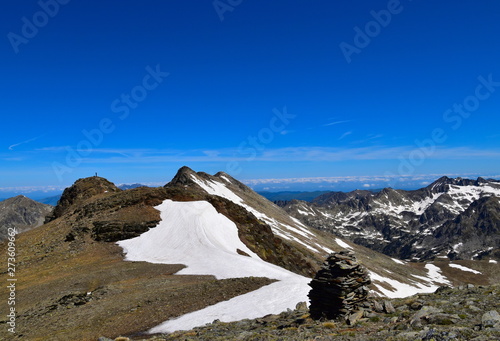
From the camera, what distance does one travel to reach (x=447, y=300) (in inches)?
575

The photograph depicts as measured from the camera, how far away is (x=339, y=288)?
1568 cm

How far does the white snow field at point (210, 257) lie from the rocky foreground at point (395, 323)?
6.67 ft

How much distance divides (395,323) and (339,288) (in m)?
3.41

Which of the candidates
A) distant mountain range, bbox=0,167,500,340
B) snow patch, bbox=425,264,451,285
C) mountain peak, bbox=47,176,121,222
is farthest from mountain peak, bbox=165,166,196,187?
snow patch, bbox=425,264,451,285

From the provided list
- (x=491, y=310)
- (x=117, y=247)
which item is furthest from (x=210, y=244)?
(x=491, y=310)

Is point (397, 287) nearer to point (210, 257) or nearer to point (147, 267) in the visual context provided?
point (210, 257)

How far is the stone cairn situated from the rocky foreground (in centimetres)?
52

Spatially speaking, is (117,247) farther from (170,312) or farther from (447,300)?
(447,300)

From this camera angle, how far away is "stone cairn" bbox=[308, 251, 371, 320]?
1553 centimetres

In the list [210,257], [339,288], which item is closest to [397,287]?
[210,257]

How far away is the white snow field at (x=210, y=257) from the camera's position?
20.6 m

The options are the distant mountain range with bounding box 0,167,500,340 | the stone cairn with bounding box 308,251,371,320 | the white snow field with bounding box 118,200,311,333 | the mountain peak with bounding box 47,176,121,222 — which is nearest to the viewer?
the stone cairn with bounding box 308,251,371,320

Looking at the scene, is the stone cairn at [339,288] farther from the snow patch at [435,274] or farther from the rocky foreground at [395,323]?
the snow patch at [435,274]

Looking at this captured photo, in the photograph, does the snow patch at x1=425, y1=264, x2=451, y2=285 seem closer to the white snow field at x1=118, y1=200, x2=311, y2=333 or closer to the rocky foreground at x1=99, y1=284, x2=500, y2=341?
the white snow field at x1=118, y1=200, x2=311, y2=333
